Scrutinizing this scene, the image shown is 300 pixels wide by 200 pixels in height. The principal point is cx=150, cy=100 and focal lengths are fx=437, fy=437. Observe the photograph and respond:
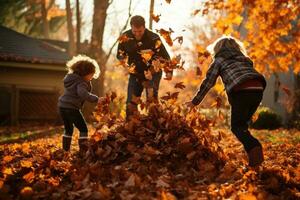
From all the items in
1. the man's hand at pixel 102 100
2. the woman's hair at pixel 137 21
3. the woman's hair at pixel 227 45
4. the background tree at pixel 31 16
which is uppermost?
the background tree at pixel 31 16

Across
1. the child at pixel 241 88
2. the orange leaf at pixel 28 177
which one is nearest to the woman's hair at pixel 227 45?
the child at pixel 241 88

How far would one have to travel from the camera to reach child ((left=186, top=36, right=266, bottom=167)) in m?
4.85

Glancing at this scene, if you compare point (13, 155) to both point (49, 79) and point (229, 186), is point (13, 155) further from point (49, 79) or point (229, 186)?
point (49, 79)

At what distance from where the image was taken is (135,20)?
21.2 ft

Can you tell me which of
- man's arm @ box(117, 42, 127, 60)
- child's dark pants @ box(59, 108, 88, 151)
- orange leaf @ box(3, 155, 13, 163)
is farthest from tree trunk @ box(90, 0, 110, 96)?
orange leaf @ box(3, 155, 13, 163)

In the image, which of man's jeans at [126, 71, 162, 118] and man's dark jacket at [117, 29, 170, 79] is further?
man's dark jacket at [117, 29, 170, 79]

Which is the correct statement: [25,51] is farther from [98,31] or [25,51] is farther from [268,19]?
[268,19]

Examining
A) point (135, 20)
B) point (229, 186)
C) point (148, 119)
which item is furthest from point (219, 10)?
point (229, 186)

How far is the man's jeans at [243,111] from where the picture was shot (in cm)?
488

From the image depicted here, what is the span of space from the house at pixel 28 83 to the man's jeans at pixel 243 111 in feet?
41.8

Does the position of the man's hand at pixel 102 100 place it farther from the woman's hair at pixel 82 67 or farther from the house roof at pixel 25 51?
the house roof at pixel 25 51

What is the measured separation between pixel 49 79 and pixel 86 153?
538 inches

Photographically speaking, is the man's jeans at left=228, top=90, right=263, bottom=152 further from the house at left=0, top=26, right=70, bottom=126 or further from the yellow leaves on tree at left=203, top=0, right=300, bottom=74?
the house at left=0, top=26, right=70, bottom=126

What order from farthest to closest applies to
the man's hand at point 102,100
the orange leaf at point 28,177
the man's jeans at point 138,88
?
the man's jeans at point 138,88 → the man's hand at point 102,100 → the orange leaf at point 28,177
